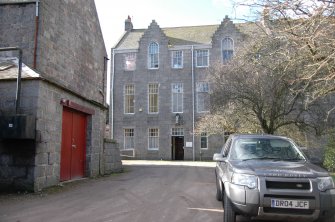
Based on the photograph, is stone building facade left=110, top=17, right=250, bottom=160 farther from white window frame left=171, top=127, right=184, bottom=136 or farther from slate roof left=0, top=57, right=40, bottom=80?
slate roof left=0, top=57, right=40, bottom=80

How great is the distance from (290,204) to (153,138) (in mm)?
30547

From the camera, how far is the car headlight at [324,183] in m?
6.11

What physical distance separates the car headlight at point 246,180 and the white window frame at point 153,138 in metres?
29.8

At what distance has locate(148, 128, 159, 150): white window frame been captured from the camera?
118 feet

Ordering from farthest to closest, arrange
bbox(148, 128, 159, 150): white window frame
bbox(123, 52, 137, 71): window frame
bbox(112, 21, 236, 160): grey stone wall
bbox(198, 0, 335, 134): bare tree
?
bbox(123, 52, 137, 71): window frame → bbox(148, 128, 159, 150): white window frame → bbox(112, 21, 236, 160): grey stone wall → bbox(198, 0, 335, 134): bare tree

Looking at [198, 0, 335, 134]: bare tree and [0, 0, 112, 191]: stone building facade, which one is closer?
[0, 0, 112, 191]: stone building facade

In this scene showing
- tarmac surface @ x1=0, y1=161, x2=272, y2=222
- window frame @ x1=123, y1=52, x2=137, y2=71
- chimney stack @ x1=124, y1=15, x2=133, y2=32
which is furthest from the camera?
chimney stack @ x1=124, y1=15, x2=133, y2=32

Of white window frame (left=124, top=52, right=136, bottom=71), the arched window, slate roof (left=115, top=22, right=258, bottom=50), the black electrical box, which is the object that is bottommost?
the black electrical box

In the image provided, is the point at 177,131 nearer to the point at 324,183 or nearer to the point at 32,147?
the point at 32,147

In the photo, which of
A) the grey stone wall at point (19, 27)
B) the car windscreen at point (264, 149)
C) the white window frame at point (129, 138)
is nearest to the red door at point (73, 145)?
the grey stone wall at point (19, 27)

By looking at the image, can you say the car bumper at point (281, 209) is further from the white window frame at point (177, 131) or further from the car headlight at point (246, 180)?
the white window frame at point (177, 131)

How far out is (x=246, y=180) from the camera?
618cm

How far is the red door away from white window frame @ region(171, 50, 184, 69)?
2233 cm

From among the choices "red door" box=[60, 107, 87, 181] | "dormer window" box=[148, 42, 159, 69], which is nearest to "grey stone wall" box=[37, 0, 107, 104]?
"red door" box=[60, 107, 87, 181]
